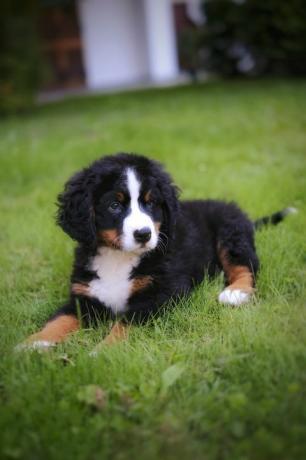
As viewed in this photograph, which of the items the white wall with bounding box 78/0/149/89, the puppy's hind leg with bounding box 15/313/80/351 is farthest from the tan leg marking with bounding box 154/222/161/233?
the white wall with bounding box 78/0/149/89

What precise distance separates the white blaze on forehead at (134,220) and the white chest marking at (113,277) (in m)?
0.19

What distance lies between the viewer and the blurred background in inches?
417

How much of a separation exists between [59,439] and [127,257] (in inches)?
43.7

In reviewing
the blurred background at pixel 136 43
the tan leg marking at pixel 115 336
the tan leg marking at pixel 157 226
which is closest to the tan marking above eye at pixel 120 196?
the tan leg marking at pixel 157 226

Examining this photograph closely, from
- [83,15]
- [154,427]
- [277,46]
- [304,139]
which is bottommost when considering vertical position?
[154,427]

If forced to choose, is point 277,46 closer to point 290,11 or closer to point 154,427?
point 290,11

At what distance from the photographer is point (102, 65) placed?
16.3 metres

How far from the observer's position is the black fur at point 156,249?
264 centimetres

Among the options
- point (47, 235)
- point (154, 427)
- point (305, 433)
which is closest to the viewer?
point (305, 433)

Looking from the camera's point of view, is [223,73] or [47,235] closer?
[47,235]

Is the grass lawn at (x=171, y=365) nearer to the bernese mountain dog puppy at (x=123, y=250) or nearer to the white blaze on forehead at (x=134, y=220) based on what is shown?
the bernese mountain dog puppy at (x=123, y=250)

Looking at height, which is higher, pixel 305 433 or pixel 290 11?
pixel 290 11

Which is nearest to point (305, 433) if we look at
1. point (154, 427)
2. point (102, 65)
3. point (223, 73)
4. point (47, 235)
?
point (154, 427)

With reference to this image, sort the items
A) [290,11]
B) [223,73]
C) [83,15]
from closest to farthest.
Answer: [290,11] → [223,73] → [83,15]
